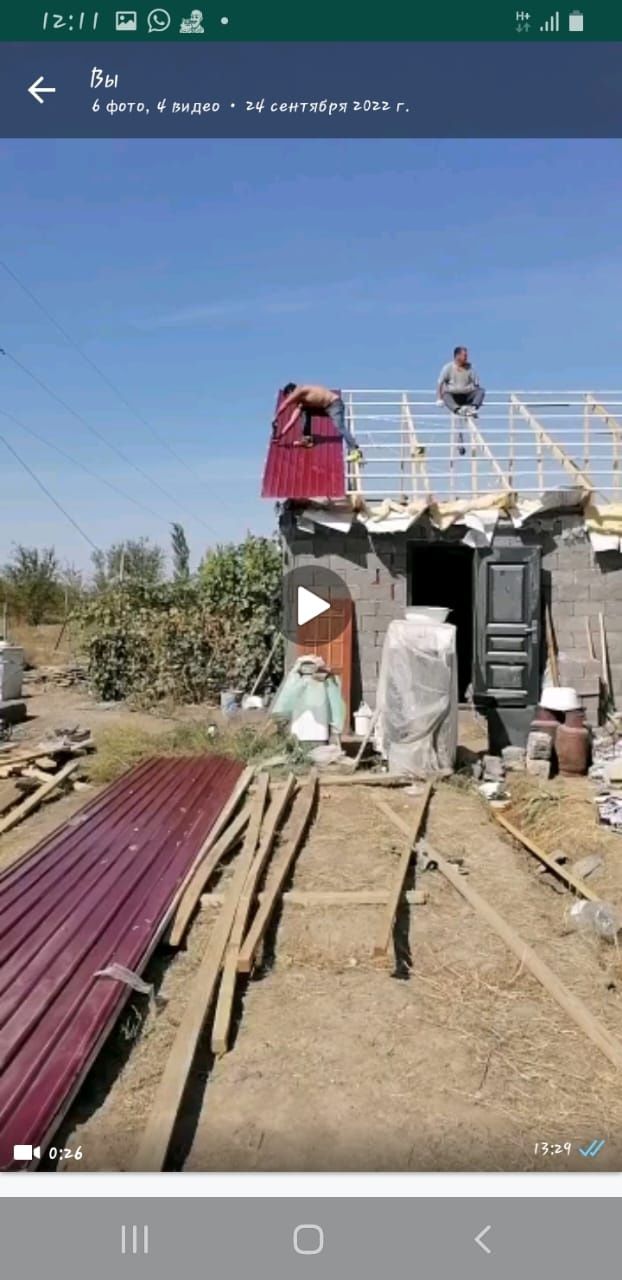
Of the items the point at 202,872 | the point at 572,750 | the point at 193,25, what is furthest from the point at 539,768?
the point at 193,25

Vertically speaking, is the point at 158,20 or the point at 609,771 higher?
the point at 158,20

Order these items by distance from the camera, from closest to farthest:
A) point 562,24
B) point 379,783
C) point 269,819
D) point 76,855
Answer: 1. point 562,24
2. point 76,855
3. point 269,819
4. point 379,783

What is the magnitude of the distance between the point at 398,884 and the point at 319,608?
5.26 meters

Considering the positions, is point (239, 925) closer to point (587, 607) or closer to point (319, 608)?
point (319, 608)

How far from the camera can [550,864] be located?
5.89m

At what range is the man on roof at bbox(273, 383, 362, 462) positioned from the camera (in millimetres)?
9977

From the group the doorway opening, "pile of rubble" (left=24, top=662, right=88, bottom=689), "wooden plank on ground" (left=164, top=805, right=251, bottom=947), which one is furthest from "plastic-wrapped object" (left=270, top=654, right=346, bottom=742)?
"pile of rubble" (left=24, top=662, right=88, bottom=689)

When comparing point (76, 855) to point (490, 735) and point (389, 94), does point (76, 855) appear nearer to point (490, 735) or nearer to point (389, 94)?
point (389, 94)

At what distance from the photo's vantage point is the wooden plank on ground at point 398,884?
13.4 feet

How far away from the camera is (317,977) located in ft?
12.8

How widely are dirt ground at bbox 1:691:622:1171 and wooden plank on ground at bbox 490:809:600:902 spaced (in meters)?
0.19
